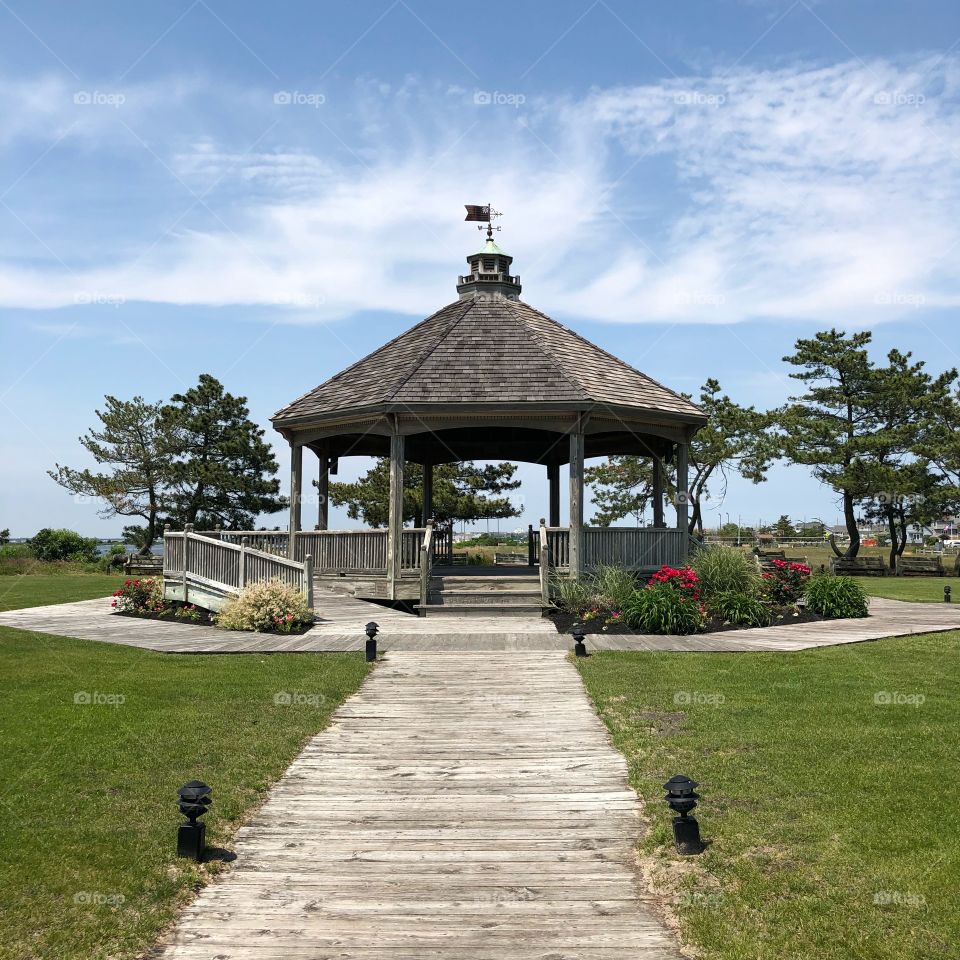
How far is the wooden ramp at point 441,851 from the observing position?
455 cm

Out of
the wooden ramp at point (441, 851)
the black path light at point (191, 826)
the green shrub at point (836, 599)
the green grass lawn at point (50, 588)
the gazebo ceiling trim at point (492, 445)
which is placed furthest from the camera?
the gazebo ceiling trim at point (492, 445)

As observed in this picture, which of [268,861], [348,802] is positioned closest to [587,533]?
[348,802]

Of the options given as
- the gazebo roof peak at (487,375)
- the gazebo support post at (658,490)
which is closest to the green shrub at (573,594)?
the gazebo roof peak at (487,375)

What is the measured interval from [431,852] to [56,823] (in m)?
2.49

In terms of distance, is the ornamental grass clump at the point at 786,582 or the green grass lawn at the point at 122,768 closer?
the green grass lawn at the point at 122,768

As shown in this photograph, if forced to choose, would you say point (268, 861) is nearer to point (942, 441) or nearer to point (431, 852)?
point (431, 852)

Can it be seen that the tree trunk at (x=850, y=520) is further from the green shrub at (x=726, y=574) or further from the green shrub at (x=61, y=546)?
the green shrub at (x=61, y=546)

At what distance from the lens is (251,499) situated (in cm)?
4325

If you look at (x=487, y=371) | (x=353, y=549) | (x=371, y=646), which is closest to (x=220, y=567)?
(x=353, y=549)

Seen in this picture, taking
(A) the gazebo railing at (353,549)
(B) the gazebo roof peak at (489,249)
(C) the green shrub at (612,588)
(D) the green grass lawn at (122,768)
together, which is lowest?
(D) the green grass lawn at (122,768)

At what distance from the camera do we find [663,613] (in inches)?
572

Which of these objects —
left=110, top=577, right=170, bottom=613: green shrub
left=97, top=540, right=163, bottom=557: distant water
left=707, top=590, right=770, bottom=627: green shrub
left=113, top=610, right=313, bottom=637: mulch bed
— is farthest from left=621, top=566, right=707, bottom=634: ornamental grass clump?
left=97, top=540, right=163, bottom=557: distant water

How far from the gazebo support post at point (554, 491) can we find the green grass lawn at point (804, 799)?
42.8 ft

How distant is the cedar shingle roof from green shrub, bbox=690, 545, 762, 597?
11.7ft
